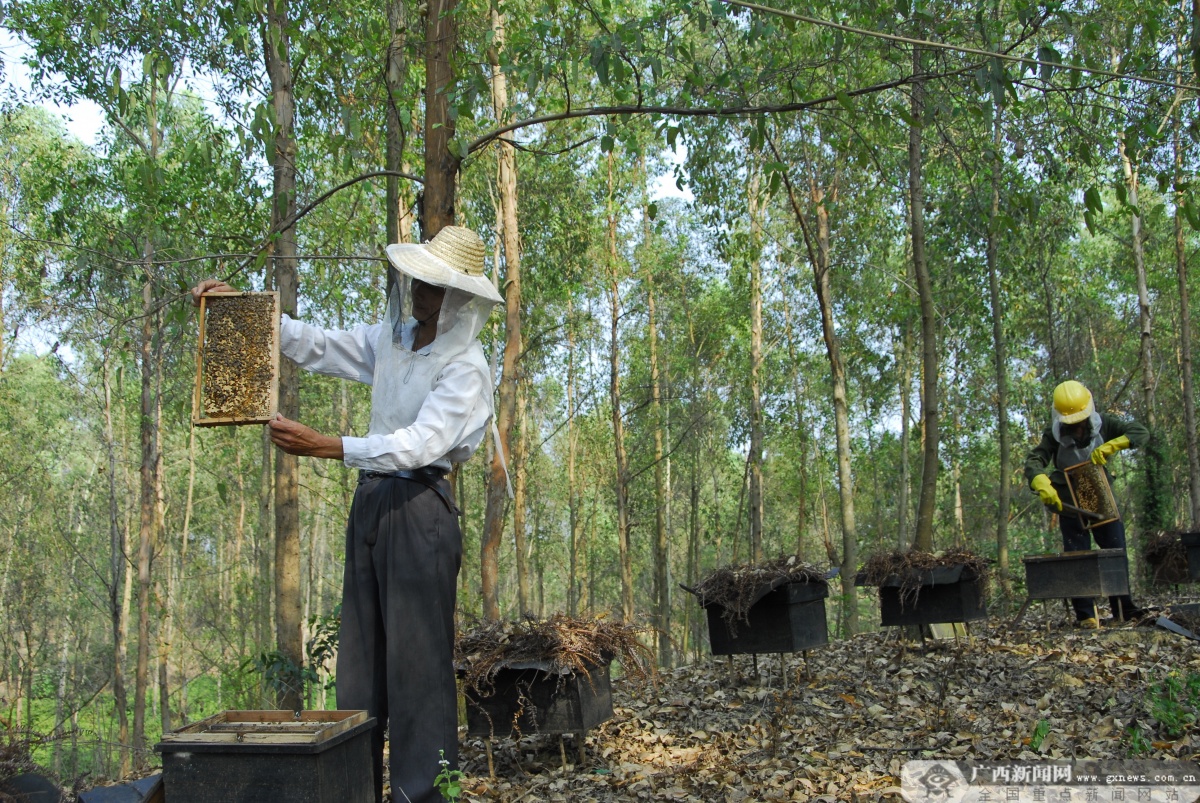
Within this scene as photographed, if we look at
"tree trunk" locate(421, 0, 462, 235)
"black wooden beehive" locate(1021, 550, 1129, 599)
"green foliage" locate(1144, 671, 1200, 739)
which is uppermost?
"tree trunk" locate(421, 0, 462, 235)

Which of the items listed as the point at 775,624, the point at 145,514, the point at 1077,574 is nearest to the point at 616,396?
the point at 145,514

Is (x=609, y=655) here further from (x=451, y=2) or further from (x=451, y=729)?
(x=451, y=2)

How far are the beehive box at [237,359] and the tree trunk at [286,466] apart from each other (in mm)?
2857

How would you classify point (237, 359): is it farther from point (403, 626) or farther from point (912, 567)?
point (912, 567)

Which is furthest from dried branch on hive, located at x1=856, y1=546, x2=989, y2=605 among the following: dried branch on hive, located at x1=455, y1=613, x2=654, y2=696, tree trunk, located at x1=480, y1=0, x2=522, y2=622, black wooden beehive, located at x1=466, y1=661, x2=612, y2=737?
tree trunk, located at x1=480, y1=0, x2=522, y2=622

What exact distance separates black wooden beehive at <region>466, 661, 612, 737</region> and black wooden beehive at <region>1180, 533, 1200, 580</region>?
6638mm

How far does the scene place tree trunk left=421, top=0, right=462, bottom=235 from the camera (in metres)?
4.14

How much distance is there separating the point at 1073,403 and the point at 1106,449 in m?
0.42

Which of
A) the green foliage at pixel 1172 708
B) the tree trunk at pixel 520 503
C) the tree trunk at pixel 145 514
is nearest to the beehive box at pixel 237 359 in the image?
the green foliage at pixel 1172 708

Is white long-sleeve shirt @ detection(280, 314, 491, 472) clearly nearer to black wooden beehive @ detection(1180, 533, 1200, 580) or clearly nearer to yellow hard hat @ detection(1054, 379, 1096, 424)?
yellow hard hat @ detection(1054, 379, 1096, 424)

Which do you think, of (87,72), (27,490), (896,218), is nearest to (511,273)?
(87,72)

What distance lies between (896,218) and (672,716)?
1226 centimetres

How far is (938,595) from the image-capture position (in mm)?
6242

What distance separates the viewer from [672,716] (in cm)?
575
